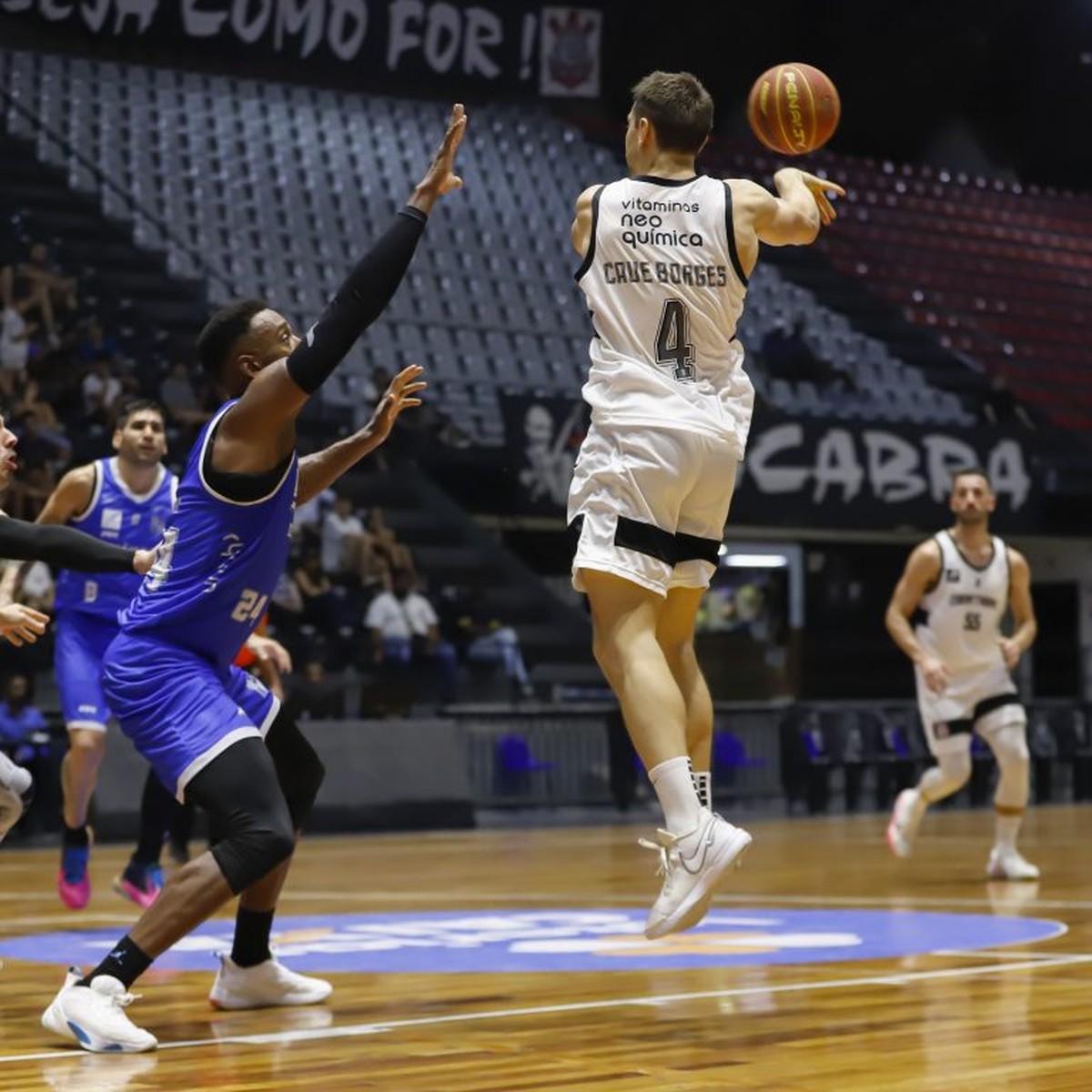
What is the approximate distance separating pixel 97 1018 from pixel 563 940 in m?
2.73

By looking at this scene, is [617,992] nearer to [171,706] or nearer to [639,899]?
[171,706]

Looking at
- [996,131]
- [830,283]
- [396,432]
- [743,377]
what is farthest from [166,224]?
[743,377]

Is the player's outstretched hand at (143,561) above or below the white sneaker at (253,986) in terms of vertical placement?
above

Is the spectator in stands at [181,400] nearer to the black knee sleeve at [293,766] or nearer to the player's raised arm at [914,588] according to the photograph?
the player's raised arm at [914,588]

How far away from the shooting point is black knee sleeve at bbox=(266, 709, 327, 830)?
573 centimetres

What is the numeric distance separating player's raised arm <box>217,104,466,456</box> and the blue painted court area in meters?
2.17

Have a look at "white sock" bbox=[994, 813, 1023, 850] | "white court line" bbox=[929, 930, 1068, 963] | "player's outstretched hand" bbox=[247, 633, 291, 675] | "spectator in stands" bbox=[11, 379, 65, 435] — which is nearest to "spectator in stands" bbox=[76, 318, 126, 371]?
"spectator in stands" bbox=[11, 379, 65, 435]

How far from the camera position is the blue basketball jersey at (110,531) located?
27.3 ft

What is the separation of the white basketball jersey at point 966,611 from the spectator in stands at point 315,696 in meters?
5.18

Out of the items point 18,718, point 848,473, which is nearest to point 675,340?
point 18,718

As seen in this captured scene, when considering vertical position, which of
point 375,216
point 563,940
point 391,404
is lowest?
point 563,940

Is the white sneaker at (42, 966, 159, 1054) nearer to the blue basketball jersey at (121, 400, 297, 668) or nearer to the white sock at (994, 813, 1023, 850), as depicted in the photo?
the blue basketball jersey at (121, 400, 297, 668)

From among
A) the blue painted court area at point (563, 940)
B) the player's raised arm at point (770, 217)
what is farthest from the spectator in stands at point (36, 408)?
the player's raised arm at point (770, 217)

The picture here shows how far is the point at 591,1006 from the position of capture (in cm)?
553
